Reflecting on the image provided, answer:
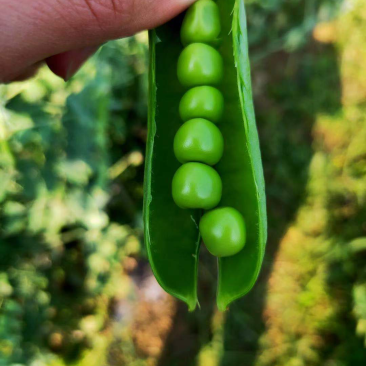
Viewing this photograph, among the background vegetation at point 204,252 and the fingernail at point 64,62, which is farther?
the background vegetation at point 204,252

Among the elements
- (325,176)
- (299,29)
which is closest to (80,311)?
(325,176)

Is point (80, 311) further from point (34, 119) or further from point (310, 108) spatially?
point (310, 108)

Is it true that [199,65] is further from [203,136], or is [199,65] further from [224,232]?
[224,232]

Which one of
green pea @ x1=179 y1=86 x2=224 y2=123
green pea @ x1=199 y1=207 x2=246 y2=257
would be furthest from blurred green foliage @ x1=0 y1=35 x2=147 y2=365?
green pea @ x1=199 y1=207 x2=246 y2=257


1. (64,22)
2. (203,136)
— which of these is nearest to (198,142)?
(203,136)

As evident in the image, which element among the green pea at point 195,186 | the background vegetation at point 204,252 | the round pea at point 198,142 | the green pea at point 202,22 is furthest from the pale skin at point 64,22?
the background vegetation at point 204,252

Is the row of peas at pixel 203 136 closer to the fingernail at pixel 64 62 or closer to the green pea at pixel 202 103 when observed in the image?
the green pea at pixel 202 103
